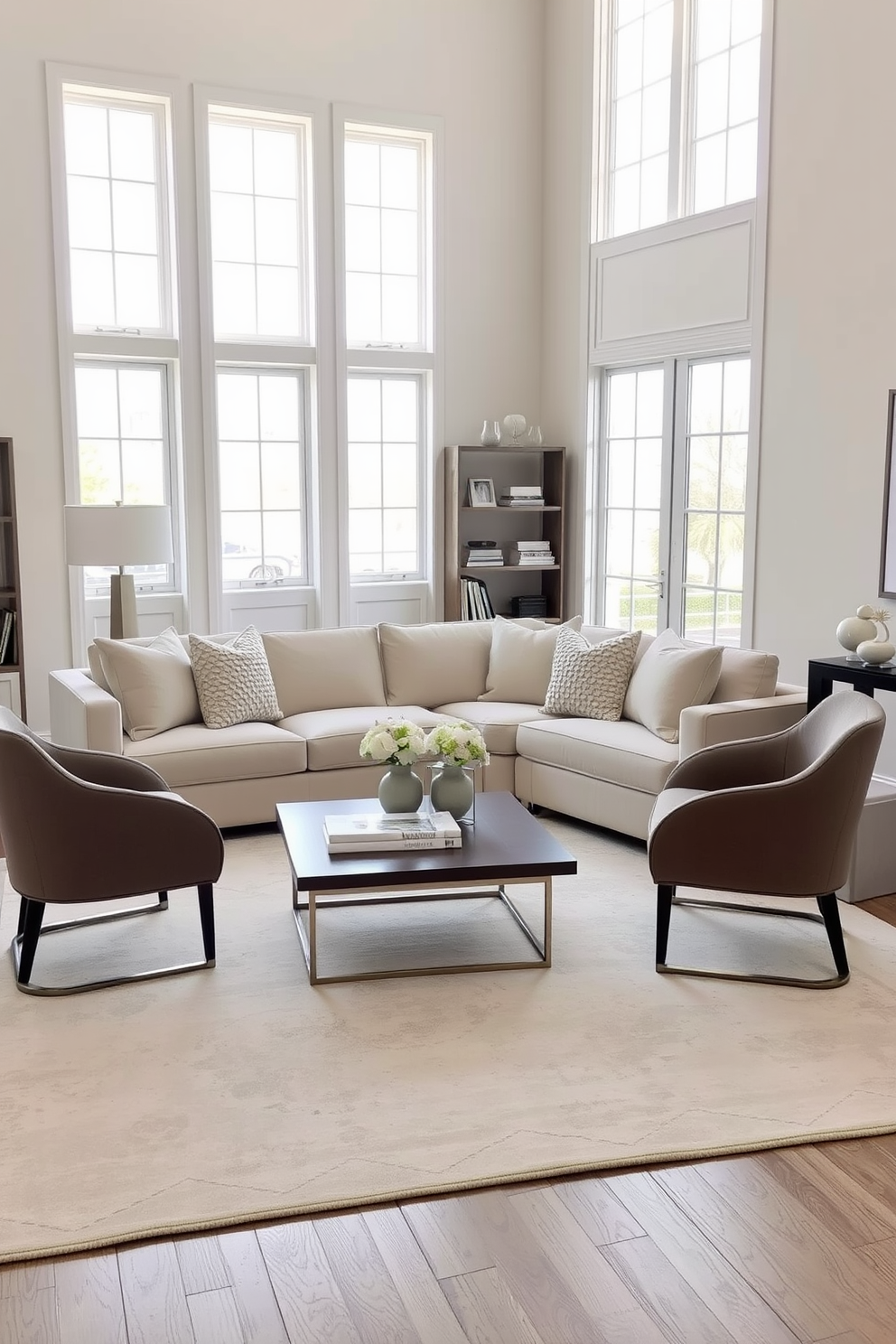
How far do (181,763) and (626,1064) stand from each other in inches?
98.8

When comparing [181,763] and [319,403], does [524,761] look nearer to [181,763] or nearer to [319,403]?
[181,763]

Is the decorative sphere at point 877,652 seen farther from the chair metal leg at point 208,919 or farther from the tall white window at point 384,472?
the tall white window at point 384,472

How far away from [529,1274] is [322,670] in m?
3.71

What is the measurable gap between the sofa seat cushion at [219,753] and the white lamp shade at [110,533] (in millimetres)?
1024

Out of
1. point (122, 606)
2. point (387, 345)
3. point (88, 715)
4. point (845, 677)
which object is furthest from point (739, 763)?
point (387, 345)

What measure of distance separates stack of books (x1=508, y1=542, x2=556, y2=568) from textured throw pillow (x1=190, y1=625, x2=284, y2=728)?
2.69m

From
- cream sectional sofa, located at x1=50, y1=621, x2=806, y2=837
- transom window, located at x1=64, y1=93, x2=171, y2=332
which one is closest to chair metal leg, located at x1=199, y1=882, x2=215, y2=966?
cream sectional sofa, located at x1=50, y1=621, x2=806, y2=837

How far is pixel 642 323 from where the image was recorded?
7.06 m

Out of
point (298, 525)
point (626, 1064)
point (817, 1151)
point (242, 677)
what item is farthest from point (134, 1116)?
point (298, 525)

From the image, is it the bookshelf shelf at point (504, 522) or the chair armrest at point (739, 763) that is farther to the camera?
the bookshelf shelf at point (504, 522)

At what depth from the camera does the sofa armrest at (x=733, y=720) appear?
184 inches

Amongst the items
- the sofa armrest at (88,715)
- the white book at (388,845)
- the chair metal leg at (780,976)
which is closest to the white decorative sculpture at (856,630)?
the chair metal leg at (780,976)

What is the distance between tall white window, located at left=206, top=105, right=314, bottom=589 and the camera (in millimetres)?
7105

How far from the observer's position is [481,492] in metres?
7.75
